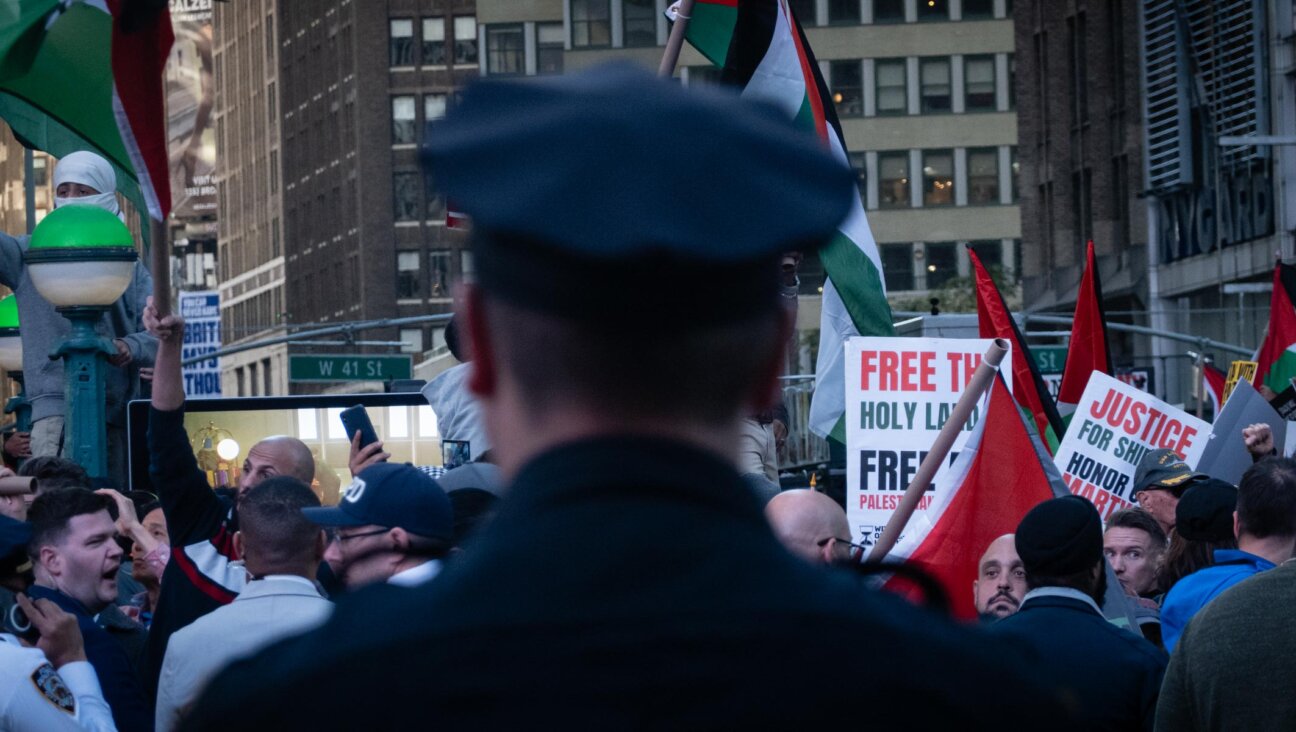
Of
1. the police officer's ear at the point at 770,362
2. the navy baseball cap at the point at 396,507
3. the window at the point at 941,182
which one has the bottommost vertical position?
the navy baseball cap at the point at 396,507

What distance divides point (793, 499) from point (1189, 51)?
52.4 m

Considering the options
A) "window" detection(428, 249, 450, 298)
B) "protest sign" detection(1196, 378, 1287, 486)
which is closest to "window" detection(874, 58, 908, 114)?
"window" detection(428, 249, 450, 298)

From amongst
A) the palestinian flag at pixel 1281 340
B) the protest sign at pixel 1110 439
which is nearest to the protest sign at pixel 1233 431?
the protest sign at pixel 1110 439

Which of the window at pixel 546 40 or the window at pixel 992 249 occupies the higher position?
the window at pixel 546 40

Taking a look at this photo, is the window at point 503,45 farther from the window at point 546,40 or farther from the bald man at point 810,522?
the bald man at point 810,522

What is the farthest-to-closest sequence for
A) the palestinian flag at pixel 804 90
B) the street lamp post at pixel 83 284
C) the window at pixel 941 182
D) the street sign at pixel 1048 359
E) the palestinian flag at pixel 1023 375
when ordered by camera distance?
the window at pixel 941 182, the street sign at pixel 1048 359, the palestinian flag at pixel 1023 375, the palestinian flag at pixel 804 90, the street lamp post at pixel 83 284

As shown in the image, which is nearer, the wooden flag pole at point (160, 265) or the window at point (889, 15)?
the wooden flag pole at point (160, 265)

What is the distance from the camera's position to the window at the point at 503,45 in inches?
3969

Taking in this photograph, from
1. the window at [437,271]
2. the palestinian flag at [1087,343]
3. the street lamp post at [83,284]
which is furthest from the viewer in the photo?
the window at [437,271]

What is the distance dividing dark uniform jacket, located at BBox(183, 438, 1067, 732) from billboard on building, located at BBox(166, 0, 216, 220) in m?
104

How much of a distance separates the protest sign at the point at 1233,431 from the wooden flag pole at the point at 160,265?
752 cm

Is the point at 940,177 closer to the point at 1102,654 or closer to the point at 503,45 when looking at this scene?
the point at 503,45

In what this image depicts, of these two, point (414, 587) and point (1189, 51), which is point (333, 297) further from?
point (414, 587)

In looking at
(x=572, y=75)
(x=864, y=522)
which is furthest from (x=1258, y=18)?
(x=572, y=75)
